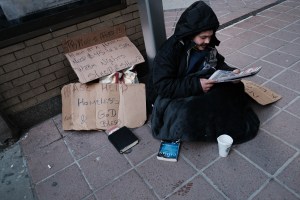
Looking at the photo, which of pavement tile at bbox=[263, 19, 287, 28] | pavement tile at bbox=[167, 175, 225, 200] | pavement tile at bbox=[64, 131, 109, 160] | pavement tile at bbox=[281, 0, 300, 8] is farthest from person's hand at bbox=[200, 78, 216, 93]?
pavement tile at bbox=[281, 0, 300, 8]

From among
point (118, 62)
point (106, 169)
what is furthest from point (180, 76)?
point (106, 169)

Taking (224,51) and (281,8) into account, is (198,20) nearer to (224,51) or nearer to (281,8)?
(224,51)

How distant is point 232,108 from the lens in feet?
7.88

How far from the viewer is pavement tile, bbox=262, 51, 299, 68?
11.1 feet

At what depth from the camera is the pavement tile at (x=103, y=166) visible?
229 cm

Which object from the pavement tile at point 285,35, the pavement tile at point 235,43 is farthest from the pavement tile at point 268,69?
the pavement tile at point 285,35

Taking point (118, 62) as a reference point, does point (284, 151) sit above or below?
below

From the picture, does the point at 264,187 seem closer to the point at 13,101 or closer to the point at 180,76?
the point at 180,76

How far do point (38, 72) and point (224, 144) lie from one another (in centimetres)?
206

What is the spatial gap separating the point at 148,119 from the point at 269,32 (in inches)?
107

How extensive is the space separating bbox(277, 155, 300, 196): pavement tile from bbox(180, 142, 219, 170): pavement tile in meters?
0.54

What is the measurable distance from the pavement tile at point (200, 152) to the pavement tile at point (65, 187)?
0.93m

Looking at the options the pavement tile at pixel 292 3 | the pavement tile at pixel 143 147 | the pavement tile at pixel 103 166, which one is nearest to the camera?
the pavement tile at pixel 103 166

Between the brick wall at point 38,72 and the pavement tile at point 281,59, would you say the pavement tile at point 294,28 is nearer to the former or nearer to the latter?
the pavement tile at point 281,59
